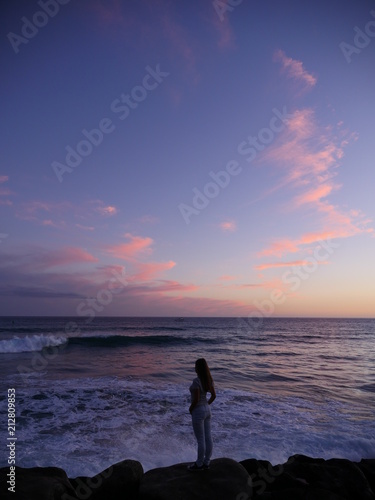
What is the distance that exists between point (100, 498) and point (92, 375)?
43.8ft

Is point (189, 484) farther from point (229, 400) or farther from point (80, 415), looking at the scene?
point (229, 400)

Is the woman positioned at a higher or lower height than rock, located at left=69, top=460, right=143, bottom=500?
higher

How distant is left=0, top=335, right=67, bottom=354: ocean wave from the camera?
31.8 metres

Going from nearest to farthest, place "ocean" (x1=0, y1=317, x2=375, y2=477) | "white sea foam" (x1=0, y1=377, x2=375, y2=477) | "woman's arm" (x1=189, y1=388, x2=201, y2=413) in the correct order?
"woman's arm" (x1=189, y1=388, x2=201, y2=413)
"white sea foam" (x1=0, y1=377, x2=375, y2=477)
"ocean" (x1=0, y1=317, x2=375, y2=477)

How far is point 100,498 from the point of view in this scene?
5.33 metres

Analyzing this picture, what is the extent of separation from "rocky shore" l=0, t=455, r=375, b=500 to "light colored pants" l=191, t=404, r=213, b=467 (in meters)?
0.26

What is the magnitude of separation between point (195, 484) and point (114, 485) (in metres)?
1.44

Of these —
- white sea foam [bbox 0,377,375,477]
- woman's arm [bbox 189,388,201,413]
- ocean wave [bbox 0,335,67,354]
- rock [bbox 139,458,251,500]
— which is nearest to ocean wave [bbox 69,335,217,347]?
ocean wave [bbox 0,335,67,354]

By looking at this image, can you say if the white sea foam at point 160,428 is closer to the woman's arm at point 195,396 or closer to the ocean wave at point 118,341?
the woman's arm at point 195,396

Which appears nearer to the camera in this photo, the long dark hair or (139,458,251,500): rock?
(139,458,251,500): rock

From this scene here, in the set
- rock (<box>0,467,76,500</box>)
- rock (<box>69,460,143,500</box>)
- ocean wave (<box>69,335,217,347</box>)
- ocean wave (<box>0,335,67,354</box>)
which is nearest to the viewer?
rock (<box>0,467,76,500</box>)

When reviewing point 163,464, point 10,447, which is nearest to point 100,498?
point 163,464

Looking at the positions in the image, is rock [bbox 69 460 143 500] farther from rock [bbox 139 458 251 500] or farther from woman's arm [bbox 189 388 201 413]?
woman's arm [bbox 189 388 201 413]

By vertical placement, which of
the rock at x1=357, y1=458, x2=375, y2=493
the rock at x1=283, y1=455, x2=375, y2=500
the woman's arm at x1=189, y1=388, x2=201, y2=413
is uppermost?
the woman's arm at x1=189, y1=388, x2=201, y2=413
